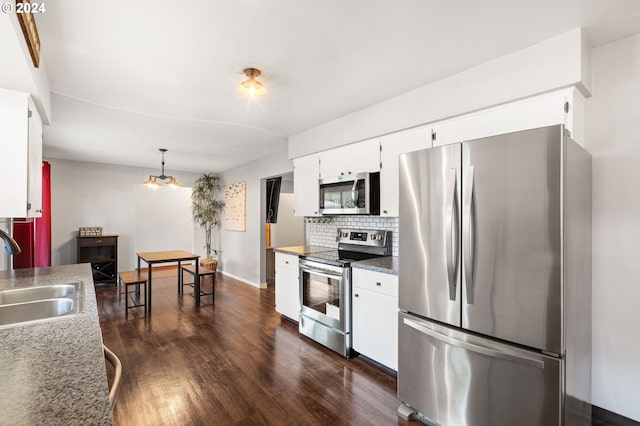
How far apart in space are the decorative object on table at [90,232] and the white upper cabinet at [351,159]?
5003 mm

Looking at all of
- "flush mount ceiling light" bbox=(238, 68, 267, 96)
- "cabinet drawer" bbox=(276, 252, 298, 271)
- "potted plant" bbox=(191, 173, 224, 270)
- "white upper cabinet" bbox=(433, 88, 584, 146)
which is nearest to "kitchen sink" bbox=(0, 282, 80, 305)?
"flush mount ceiling light" bbox=(238, 68, 267, 96)

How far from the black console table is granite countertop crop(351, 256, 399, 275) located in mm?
5338

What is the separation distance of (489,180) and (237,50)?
1.77 m

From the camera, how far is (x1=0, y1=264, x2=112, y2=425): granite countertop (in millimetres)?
775

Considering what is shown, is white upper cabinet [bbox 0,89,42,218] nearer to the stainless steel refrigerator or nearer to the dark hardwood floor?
the dark hardwood floor

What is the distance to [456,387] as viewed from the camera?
185 centimetres

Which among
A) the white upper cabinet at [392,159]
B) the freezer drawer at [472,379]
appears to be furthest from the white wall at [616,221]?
the white upper cabinet at [392,159]

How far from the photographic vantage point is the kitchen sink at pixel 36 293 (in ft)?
6.55

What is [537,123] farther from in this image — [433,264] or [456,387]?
[456,387]

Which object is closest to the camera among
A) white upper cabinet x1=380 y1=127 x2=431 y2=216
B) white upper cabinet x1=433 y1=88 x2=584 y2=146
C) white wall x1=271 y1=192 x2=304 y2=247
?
white upper cabinet x1=433 y1=88 x2=584 y2=146

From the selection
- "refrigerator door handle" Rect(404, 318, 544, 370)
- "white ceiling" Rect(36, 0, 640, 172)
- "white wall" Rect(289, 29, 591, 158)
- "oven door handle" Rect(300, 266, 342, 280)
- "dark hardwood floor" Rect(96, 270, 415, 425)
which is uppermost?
"white ceiling" Rect(36, 0, 640, 172)

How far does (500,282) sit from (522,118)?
1.18 metres

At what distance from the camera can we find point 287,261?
3936 millimetres

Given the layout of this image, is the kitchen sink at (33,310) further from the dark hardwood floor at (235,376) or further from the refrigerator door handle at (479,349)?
the refrigerator door handle at (479,349)
